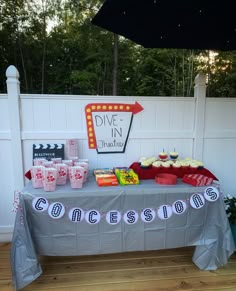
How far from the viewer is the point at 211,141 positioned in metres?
2.25

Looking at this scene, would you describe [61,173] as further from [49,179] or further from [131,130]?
[131,130]

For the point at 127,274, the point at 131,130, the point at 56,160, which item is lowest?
the point at 127,274

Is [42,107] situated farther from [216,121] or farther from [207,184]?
[216,121]

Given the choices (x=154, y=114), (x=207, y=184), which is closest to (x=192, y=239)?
(x=207, y=184)

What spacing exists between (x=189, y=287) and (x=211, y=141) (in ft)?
4.34

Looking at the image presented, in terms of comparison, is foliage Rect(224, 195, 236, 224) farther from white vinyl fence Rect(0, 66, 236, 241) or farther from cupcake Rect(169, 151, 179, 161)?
cupcake Rect(169, 151, 179, 161)

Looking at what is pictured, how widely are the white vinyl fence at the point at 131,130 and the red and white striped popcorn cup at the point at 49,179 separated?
604 mm

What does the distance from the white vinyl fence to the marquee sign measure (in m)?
0.05

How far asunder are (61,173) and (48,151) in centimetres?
A: 42

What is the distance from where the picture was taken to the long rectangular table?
146 centimetres

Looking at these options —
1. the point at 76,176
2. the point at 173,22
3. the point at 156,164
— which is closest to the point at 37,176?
the point at 76,176

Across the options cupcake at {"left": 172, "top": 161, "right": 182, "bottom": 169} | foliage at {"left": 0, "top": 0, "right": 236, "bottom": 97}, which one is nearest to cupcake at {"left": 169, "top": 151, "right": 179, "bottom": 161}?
cupcake at {"left": 172, "top": 161, "right": 182, "bottom": 169}

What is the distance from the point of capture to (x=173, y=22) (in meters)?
1.57

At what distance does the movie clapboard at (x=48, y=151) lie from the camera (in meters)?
1.94
